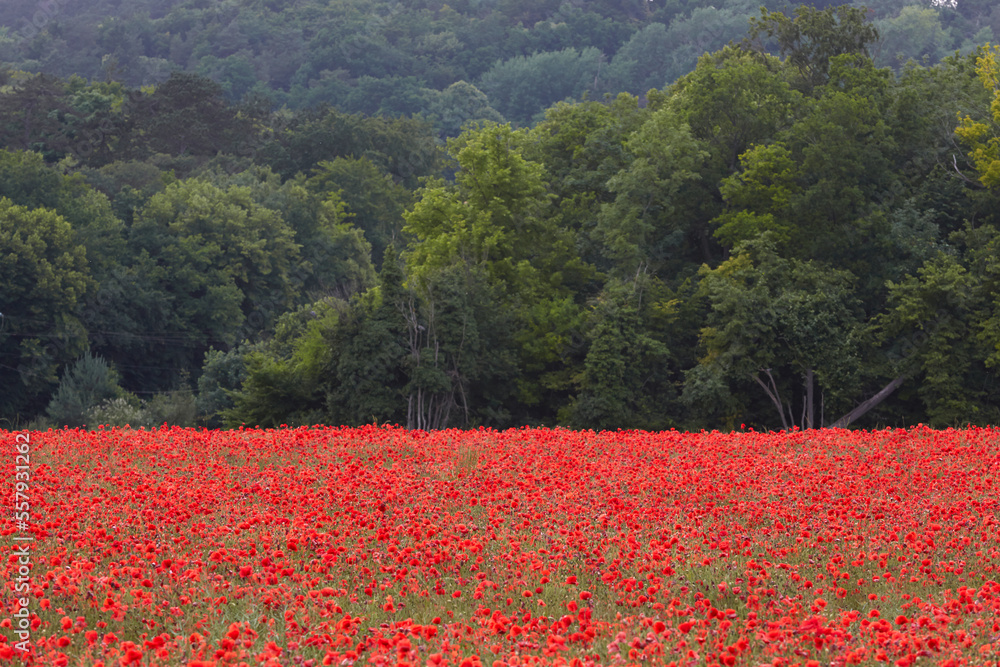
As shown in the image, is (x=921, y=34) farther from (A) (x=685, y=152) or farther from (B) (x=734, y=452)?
(B) (x=734, y=452)

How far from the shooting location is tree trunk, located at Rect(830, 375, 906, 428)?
3738 centimetres

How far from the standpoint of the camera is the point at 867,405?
37.8 meters

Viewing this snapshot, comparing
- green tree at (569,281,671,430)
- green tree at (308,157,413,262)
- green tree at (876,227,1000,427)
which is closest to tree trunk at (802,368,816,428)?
green tree at (876,227,1000,427)

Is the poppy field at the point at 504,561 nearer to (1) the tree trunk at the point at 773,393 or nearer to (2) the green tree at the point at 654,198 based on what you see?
(1) the tree trunk at the point at 773,393

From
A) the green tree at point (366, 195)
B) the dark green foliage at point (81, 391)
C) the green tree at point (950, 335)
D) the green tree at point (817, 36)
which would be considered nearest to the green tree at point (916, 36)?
Result: the green tree at point (366, 195)

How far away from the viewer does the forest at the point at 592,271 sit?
37312 millimetres

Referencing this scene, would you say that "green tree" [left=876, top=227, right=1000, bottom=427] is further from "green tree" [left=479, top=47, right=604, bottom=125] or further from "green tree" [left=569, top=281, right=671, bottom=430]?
"green tree" [left=479, top=47, right=604, bottom=125]

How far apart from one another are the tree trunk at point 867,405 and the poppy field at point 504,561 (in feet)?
80.3

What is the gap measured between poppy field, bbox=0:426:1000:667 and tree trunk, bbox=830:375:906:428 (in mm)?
24488

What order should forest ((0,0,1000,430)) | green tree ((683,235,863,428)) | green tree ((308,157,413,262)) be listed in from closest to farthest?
1. green tree ((683,235,863,428))
2. forest ((0,0,1000,430))
3. green tree ((308,157,413,262))

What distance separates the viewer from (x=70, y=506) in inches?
375

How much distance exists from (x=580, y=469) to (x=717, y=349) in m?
26.6

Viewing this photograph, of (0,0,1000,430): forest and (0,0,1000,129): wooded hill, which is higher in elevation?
(0,0,1000,129): wooded hill

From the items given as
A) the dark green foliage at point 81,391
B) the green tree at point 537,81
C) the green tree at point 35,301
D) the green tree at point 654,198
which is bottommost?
the dark green foliage at point 81,391
